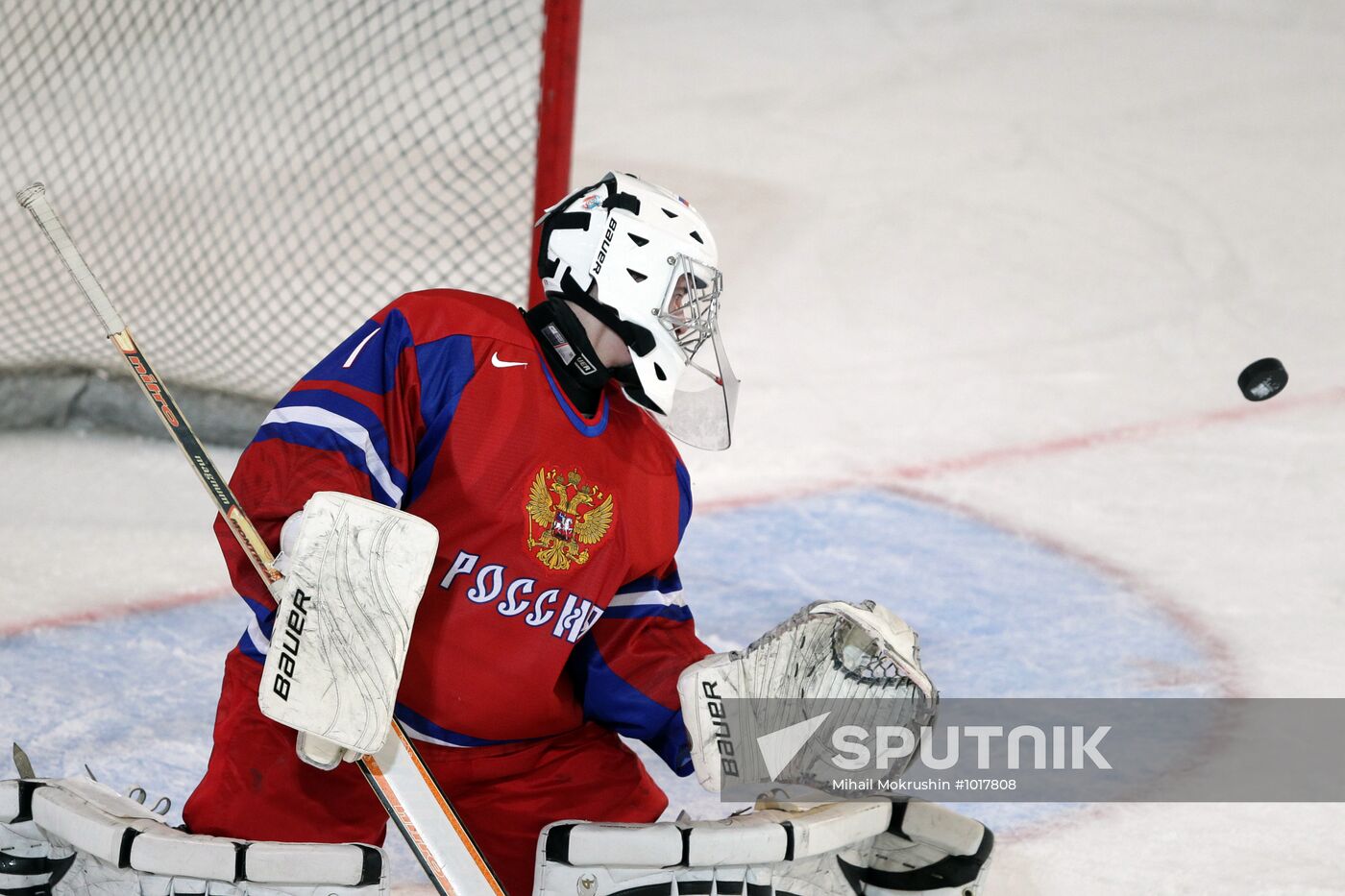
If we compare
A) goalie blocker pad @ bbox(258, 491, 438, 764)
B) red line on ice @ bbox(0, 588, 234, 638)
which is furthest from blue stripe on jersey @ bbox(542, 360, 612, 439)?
red line on ice @ bbox(0, 588, 234, 638)

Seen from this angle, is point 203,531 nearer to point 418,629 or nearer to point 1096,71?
point 418,629

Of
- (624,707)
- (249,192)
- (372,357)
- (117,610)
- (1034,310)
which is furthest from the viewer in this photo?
(1034,310)

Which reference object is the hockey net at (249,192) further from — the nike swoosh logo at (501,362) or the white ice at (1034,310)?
the nike swoosh logo at (501,362)


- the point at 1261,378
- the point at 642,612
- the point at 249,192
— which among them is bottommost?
the point at 642,612

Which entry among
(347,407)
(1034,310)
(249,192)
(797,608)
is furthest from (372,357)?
(1034,310)

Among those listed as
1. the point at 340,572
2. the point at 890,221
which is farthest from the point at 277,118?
the point at 340,572

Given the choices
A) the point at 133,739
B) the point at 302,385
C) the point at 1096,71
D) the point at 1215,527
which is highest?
the point at 1096,71

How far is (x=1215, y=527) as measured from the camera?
3.67 m

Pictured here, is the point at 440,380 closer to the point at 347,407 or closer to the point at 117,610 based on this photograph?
the point at 347,407

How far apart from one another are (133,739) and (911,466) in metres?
2.05

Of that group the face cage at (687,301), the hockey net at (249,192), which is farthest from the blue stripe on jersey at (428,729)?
the hockey net at (249,192)

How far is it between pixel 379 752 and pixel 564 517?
14.1 inches

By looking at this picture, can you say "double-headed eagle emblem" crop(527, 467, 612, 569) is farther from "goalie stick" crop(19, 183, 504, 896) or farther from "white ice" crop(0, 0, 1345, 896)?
"white ice" crop(0, 0, 1345, 896)

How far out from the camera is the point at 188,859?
172 cm
